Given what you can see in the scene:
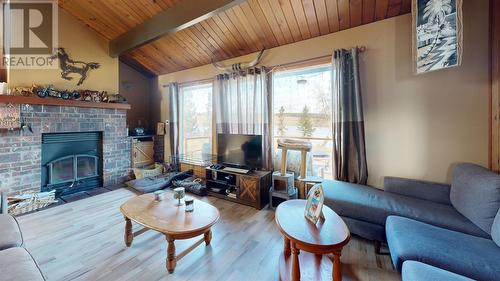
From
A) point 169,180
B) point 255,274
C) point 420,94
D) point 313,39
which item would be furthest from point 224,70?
point 255,274

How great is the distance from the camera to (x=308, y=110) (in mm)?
3154

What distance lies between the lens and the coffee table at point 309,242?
4.44 feet

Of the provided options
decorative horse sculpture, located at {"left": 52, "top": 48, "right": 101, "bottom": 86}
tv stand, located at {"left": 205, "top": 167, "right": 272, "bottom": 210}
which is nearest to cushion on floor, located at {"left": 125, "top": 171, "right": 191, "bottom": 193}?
tv stand, located at {"left": 205, "top": 167, "right": 272, "bottom": 210}

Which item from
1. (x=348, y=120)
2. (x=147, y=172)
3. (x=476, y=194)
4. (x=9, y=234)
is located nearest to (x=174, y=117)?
(x=147, y=172)

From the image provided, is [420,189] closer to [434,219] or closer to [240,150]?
[434,219]

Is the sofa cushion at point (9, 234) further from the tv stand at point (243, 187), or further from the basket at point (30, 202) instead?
the tv stand at point (243, 187)

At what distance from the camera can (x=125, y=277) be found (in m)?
1.62

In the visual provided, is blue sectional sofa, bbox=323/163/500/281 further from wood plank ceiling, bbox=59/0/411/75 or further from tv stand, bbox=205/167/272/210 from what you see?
wood plank ceiling, bbox=59/0/411/75

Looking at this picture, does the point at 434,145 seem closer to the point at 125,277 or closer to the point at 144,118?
the point at 125,277

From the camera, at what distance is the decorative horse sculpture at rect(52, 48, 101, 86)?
3502 millimetres

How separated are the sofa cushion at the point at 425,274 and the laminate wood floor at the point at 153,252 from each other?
574 mm

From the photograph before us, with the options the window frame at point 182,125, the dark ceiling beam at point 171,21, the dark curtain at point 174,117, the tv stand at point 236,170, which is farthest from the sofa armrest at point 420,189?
the dark curtain at point 174,117

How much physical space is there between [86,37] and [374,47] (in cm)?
491

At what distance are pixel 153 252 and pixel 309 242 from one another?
1.51 meters
